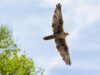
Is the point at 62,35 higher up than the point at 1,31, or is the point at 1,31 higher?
the point at 1,31

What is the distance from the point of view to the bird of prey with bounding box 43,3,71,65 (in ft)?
106

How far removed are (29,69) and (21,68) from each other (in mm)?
931

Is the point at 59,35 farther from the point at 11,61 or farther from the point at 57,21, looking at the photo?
the point at 11,61

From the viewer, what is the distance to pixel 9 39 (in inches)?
2391

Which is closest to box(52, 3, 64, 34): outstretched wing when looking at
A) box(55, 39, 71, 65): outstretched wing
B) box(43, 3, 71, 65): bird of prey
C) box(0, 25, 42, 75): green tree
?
box(43, 3, 71, 65): bird of prey

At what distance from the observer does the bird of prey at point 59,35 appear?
32344 millimetres

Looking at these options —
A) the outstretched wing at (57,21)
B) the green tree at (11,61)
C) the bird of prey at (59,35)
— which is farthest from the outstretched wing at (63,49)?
the green tree at (11,61)

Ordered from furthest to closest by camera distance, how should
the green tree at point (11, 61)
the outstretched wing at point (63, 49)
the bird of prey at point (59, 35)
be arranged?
the green tree at point (11, 61)
the outstretched wing at point (63, 49)
the bird of prey at point (59, 35)

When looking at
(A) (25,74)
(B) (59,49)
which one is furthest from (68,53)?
(A) (25,74)

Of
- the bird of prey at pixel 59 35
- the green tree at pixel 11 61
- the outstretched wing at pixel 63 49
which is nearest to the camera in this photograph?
the bird of prey at pixel 59 35

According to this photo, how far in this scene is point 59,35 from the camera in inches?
1291

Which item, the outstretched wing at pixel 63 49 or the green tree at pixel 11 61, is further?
the green tree at pixel 11 61

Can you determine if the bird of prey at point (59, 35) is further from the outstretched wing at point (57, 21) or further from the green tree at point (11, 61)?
the green tree at point (11, 61)

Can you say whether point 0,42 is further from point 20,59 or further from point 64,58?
point 64,58
